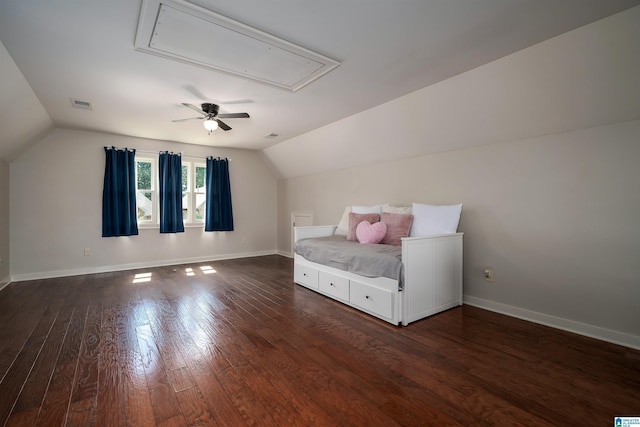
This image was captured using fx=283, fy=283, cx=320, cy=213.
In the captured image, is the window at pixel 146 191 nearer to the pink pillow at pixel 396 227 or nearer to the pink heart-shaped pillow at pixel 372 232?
the pink heart-shaped pillow at pixel 372 232

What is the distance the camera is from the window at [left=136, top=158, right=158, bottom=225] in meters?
5.05

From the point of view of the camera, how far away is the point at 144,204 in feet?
16.7

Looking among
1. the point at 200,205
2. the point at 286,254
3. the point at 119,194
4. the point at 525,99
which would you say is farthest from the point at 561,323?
the point at 119,194

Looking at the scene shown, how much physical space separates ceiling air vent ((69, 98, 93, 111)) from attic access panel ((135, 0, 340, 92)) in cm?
176

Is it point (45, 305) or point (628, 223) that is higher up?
point (628, 223)

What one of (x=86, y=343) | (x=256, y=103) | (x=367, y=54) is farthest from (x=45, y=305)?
(x=367, y=54)

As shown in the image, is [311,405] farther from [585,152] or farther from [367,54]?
[585,152]

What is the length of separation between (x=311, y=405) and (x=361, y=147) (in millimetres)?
3332

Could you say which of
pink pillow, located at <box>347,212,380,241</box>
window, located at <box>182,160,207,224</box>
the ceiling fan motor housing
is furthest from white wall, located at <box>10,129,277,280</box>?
pink pillow, located at <box>347,212,380,241</box>

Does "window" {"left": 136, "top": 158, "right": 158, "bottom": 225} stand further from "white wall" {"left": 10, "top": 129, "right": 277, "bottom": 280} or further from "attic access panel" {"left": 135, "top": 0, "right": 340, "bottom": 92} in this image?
"attic access panel" {"left": 135, "top": 0, "right": 340, "bottom": 92}

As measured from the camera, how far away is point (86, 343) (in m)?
2.21

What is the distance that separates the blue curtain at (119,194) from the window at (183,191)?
24 cm

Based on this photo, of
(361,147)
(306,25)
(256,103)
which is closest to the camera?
(306,25)

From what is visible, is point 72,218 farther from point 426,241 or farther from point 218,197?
point 426,241
